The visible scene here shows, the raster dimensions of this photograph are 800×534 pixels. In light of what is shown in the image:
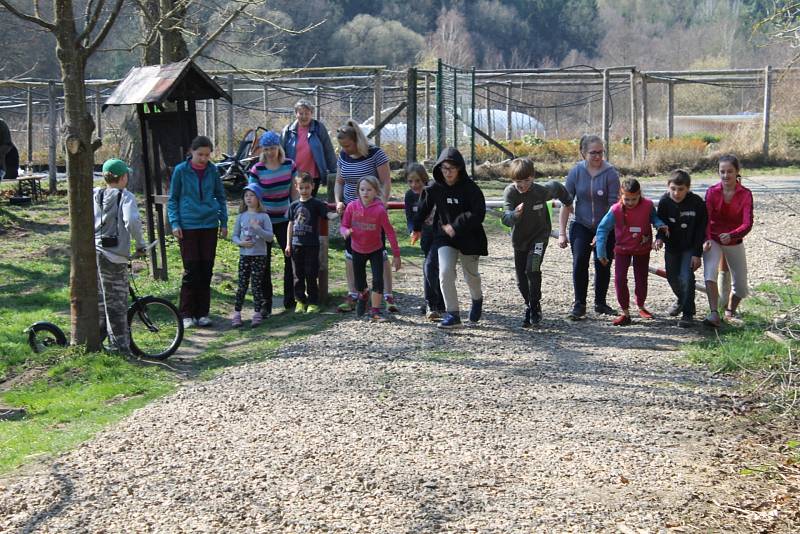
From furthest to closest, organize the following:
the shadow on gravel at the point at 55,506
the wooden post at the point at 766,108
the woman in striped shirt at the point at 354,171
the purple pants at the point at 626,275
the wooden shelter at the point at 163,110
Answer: the wooden post at the point at 766,108 < the wooden shelter at the point at 163,110 < the woman in striped shirt at the point at 354,171 < the purple pants at the point at 626,275 < the shadow on gravel at the point at 55,506

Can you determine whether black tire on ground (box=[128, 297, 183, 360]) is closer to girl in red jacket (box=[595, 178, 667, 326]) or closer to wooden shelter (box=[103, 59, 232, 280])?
wooden shelter (box=[103, 59, 232, 280])

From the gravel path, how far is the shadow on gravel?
0.04 feet

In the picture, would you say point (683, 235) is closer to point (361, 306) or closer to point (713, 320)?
point (713, 320)

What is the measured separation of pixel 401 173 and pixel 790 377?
16.6m

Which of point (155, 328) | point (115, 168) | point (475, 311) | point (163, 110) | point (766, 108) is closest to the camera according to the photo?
point (115, 168)

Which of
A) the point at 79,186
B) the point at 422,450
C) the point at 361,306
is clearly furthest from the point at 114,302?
the point at 422,450

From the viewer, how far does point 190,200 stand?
32.2 ft

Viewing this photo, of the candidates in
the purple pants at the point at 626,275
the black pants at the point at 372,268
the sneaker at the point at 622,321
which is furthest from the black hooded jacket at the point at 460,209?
the sneaker at the point at 622,321

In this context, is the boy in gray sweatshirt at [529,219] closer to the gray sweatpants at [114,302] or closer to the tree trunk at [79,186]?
the gray sweatpants at [114,302]

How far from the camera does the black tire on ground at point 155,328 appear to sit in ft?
28.9

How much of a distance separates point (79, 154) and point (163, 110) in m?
3.77

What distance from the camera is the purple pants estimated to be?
9.30m

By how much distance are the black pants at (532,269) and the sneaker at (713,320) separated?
140cm

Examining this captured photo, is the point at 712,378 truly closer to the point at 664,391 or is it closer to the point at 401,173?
the point at 664,391
